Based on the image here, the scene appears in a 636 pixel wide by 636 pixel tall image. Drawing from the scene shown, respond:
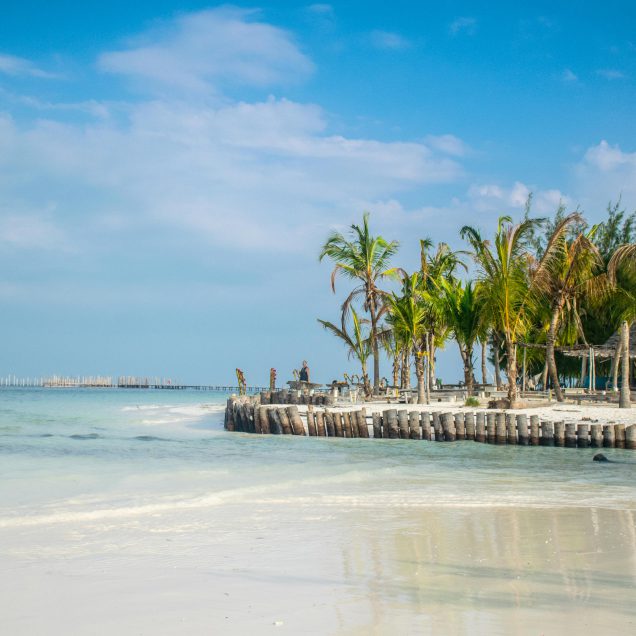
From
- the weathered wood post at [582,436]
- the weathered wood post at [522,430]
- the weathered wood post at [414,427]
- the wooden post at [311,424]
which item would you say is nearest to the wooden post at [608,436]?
the weathered wood post at [582,436]

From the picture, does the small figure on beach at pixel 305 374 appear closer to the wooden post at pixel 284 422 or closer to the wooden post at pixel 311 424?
the wooden post at pixel 284 422

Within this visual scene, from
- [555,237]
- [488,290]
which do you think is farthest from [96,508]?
[555,237]

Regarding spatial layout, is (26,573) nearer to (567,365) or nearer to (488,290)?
(488,290)

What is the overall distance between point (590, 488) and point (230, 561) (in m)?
7.69

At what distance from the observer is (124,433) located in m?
27.6

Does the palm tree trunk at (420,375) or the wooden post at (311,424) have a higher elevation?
the palm tree trunk at (420,375)

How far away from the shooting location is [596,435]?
18.7 metres

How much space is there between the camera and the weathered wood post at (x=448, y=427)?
20.5 m

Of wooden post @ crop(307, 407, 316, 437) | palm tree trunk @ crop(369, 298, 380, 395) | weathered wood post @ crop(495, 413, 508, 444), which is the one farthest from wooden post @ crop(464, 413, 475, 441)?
palm tree trunk @ crop(369, 298, 380, 395)

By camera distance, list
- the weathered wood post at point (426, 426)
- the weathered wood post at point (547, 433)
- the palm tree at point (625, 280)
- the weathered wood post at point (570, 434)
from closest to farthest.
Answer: the weathered wood post at point (570, 434), the weathered wood post at point (547, 433), the weathered wood post at point (426, 426), the palm tree at point (625, 280)

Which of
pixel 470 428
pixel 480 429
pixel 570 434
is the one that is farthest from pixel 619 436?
pixel 470 428

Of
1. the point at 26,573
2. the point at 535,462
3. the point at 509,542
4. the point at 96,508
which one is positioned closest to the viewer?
the point at 26,573

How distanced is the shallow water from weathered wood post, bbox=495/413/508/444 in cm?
303

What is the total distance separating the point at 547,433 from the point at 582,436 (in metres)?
0.87
